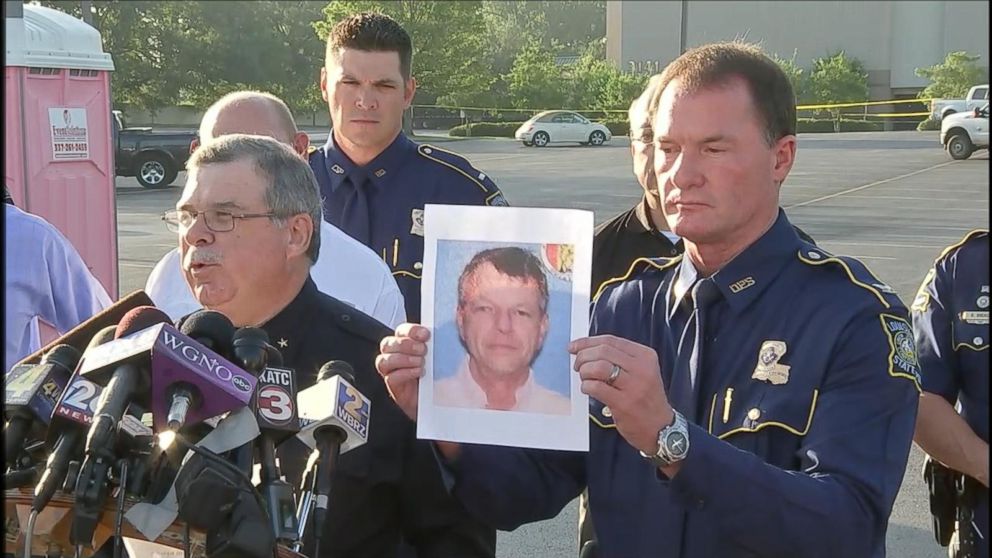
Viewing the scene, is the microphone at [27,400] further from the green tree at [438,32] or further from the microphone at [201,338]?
the green tree at [438,32]

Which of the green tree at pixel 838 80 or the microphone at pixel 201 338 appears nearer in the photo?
the microphone at pixel 201 338

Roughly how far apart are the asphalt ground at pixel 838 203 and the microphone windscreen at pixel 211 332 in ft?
13.4

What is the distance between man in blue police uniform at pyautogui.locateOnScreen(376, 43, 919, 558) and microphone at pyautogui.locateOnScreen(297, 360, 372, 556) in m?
0.19

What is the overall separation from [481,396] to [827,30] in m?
40.3

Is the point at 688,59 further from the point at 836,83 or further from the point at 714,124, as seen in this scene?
the point at 836,83

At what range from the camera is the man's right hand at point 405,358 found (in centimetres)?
A: 226

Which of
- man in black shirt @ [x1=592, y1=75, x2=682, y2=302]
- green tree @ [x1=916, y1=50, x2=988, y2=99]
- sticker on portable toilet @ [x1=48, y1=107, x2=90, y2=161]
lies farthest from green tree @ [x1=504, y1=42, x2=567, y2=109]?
man in black shirt @ [x1=592, y1=75, x2=682, y2=302]

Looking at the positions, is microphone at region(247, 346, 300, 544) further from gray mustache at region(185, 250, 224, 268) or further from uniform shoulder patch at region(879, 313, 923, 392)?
uniform shoulder patch at region(879, 313, 923, 392)

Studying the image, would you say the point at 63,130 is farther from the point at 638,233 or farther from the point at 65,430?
the point at 65,430

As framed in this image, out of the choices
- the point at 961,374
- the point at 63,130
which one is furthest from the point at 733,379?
the point at 63,130

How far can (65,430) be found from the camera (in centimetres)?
177

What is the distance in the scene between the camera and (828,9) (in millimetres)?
40281

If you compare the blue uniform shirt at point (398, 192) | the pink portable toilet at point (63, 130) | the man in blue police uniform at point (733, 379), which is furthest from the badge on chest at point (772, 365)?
the pink portable toilet at point (63, 130)

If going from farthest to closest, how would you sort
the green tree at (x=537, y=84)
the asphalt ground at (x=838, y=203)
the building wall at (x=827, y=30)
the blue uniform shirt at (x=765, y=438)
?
1. the green tree at (x=537, y=84)
2. the building wall at (x=827, y=30)
3. the asphalt ground at (x=838, y=203)
4. the blue uniform shirt at (x=765, y=438)
